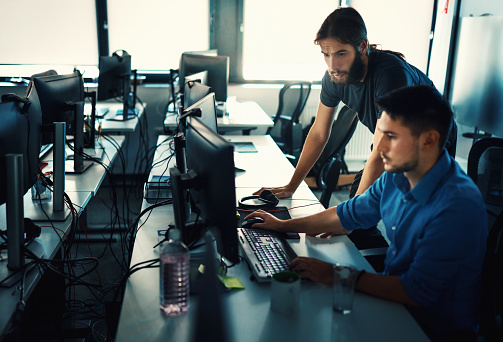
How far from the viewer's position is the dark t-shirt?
198 centimetres

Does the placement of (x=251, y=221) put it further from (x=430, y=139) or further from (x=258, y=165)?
(x=258, y=165)

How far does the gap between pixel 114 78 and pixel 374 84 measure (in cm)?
243

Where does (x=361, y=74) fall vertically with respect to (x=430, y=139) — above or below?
above

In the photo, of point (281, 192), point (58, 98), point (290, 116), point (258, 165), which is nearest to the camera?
point (281, 192)

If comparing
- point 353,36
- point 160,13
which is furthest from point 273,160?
point 160,13

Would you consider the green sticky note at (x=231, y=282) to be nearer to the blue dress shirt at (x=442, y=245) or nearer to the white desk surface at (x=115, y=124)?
the blue dress shirt at (x=442, y=245)

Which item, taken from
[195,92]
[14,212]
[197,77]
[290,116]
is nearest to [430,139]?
[14,212]

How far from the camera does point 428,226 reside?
1.33m

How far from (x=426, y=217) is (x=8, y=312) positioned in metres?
1.19

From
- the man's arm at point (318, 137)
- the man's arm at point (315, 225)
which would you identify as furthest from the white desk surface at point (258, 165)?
the man's arm at point (315, 225)

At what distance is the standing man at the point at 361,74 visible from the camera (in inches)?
77.9

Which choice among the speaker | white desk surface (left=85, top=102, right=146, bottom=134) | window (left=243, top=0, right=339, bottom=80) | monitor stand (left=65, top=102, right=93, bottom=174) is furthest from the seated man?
window (left=243, top=0, right=339, bottom=80)

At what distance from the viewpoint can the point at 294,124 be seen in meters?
4.48

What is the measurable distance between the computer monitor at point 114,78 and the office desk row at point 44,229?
0.94 metres
